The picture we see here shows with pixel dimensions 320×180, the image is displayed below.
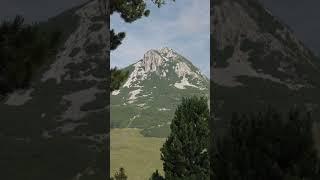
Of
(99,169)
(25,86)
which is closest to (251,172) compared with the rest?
(25,86)

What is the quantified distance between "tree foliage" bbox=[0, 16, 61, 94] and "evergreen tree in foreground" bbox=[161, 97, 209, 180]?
20.9 m

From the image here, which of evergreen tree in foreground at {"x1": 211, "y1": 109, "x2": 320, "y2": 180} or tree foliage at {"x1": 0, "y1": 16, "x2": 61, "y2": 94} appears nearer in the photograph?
evergreen tree in foreground at {"x1": 211, "y1": 109, "x2": 320, "y2": 180}

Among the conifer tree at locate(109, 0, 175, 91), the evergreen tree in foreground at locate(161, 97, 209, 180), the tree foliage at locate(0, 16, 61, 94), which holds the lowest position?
the evergreen tree in foreground at locate(161, 97, 209, 180)

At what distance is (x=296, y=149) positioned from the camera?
40.3 ft

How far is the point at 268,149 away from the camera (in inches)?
478

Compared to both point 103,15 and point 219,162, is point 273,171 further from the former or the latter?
point 103,15

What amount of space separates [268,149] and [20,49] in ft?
21.5

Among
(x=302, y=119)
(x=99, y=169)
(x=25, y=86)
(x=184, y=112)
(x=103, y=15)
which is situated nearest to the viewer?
(x=302, y=119)

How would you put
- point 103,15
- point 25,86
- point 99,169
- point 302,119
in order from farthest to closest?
1. point 99,169
2. point 103,15
3. point 25,86
4. point 302,119

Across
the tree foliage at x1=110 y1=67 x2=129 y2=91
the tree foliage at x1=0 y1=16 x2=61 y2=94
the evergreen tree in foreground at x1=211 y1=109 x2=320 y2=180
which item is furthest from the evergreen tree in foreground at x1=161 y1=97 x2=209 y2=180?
the tree foliage at x1=0 y1=16 x2=61 y2=94

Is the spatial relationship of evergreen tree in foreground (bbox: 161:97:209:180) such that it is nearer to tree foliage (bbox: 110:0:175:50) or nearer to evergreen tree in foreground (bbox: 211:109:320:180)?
tree foliage (bbox: 110:0:175:50)

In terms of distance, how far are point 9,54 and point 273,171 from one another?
6.96 metres

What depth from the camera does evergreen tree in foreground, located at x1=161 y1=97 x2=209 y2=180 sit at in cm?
3388

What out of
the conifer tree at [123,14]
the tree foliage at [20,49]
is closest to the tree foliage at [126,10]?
the conifer tree at [123,14]
